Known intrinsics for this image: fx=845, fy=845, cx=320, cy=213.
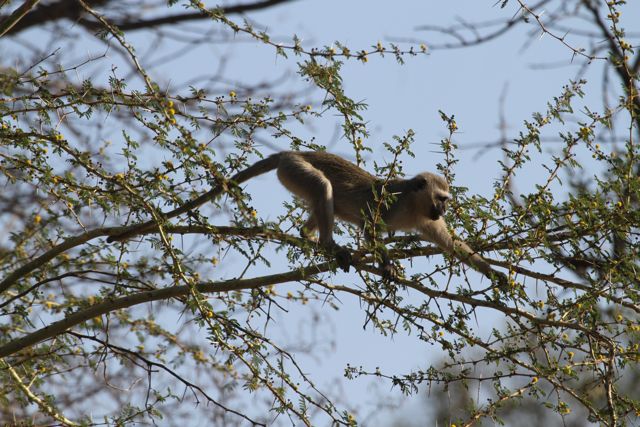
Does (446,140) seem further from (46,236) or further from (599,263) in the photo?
(46,236)

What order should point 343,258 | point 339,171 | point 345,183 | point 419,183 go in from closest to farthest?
point 343,258 → point 345,183 → point 339,171 → point 419,183

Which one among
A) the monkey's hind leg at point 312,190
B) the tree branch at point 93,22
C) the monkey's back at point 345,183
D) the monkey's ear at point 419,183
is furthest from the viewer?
the monkey's ear at point 419,183

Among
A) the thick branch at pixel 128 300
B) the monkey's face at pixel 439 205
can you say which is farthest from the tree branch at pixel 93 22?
the monkey's face at pixel 439 205

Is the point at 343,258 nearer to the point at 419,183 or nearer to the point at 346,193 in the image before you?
the point at 346,193

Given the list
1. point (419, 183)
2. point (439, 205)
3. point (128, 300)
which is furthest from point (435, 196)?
point (128, 300)

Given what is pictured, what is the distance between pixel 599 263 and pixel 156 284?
11.9 ft

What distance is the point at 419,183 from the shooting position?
8.42 metres

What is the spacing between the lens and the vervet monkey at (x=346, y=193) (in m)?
7.65

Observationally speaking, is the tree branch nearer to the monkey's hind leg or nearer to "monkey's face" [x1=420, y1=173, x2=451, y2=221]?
the monkey's hind leg

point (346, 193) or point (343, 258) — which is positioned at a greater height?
point (346, 193)

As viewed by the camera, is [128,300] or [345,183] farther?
[345,183]

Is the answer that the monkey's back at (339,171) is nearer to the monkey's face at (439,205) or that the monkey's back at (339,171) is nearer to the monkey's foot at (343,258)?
the monkey's face at (439,205)

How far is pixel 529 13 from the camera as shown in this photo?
5.24 meters

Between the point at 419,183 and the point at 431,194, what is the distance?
1.31 ft
